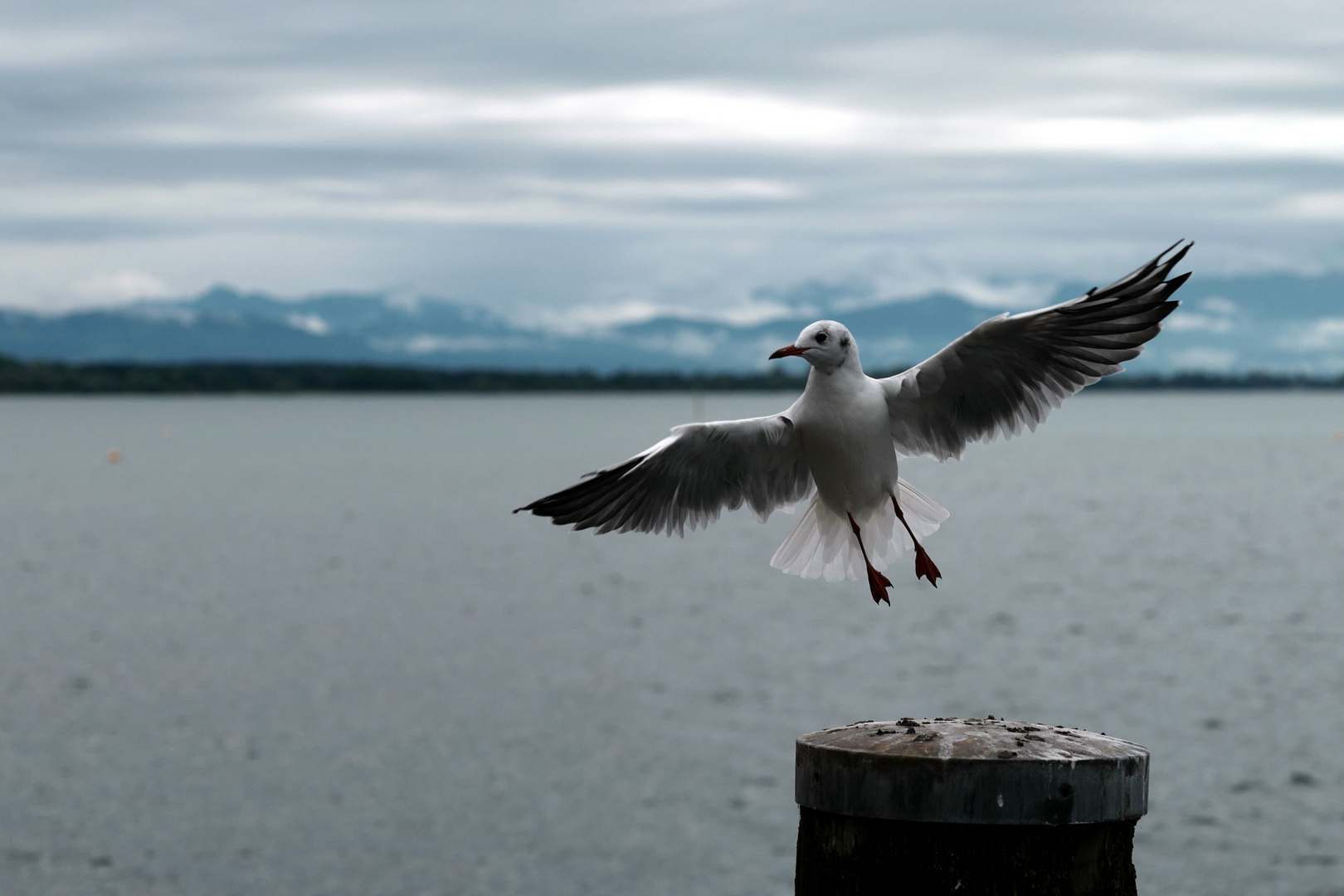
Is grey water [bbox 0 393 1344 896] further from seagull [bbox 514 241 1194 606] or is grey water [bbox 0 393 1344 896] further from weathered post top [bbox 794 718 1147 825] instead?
weathered post top [bbox 794 718 1147 825]

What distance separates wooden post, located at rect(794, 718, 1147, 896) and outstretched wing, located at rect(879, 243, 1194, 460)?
3149mm

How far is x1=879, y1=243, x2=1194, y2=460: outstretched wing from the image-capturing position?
322 inches

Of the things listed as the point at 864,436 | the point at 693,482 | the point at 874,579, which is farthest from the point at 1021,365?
the point at 693,482

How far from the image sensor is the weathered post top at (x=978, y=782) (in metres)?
5.31

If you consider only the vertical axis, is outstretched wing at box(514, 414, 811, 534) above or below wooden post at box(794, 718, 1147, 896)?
above

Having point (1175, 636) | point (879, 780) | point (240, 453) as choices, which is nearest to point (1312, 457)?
point (240, 453)

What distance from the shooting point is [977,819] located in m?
5.31

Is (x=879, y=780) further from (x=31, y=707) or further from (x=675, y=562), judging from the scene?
(x=675, y=562)

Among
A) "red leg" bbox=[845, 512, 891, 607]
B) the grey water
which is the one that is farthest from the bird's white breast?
the grey water

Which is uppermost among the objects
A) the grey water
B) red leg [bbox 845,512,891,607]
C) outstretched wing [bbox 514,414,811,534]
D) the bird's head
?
the bird's head

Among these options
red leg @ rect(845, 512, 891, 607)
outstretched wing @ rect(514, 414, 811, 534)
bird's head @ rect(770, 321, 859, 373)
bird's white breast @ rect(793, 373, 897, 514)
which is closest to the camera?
bird's head @ rect(770, 321, 859, 373)

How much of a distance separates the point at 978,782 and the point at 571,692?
34.3 meters

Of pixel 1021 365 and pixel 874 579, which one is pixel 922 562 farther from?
pixel 1021 365

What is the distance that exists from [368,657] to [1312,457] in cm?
14599
